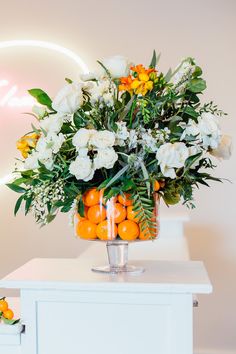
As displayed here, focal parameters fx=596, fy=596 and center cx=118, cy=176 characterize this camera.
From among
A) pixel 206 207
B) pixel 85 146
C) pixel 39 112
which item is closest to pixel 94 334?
pixel 85 146

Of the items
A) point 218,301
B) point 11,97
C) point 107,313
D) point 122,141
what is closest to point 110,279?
point 107,313

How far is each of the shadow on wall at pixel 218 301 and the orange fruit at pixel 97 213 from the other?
9.84 ft

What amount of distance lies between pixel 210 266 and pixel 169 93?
3085 mm

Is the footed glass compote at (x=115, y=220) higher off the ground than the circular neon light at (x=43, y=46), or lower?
lower

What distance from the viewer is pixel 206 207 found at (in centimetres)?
438

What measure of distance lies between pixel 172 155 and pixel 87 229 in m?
0.29

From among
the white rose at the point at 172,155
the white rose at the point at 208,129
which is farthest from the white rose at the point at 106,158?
the white rose at the point at 208,129

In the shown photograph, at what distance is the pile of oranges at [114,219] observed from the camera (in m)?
1.46

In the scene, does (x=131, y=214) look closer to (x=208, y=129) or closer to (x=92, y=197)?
(x=92, y=197)

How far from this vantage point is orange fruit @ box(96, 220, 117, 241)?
4.81 feet

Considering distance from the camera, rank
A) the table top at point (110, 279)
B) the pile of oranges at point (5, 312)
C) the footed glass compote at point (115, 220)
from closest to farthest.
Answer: the table top at point (110, 279) < the footed glass compote at point (115, 220) < the pile of oranges at point (5, 312)

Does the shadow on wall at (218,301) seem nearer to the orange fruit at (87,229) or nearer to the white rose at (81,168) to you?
the orange fruit at (87,229)

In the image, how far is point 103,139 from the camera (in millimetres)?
1396

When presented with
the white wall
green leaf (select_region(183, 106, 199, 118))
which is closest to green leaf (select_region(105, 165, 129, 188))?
green leaf (select_region(183, 106, 199, 118))
